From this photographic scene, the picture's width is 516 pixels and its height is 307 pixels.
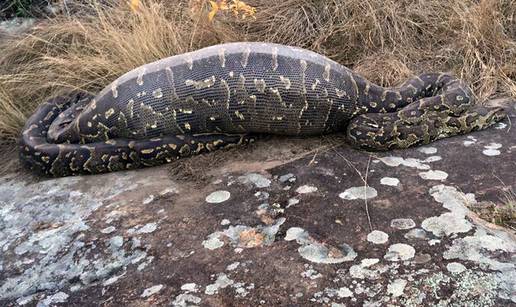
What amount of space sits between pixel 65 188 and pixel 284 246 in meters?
2.41

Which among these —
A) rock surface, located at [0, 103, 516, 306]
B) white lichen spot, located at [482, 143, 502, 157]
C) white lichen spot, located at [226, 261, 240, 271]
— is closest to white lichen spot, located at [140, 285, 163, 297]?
rock surface, located at [0, 103, 516, 306]

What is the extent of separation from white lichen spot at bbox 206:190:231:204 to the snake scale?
0.87 m

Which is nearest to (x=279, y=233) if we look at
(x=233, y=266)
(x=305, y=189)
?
(x=233, y=266)

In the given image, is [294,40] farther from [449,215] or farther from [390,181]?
[449,215]

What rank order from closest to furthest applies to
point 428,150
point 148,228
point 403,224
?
point 403,224, point 148,228, point 428,150

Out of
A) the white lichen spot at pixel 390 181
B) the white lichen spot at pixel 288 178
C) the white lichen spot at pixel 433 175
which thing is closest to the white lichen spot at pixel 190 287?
the white lichen spot at pixel 288 178

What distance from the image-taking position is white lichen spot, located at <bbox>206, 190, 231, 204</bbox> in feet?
15.8

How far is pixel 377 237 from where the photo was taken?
4.11m

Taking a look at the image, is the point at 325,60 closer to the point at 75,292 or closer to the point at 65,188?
the point at 65,188

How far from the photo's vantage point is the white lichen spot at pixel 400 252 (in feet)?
12.7

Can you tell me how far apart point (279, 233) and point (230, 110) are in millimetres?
1743

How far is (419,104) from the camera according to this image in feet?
18.9

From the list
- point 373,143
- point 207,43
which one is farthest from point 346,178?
point 207,43

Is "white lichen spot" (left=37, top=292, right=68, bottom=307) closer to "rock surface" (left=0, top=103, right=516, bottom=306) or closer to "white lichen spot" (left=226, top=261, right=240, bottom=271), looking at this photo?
"rock surface" (left=0, top=103, right=516, bottom=306)
